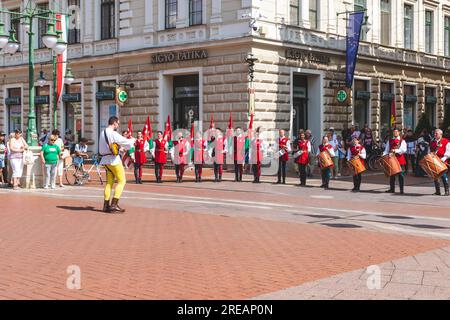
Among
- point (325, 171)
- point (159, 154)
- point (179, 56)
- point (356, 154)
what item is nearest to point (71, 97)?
→ point (179, 56)

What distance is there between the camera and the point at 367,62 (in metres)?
33.4

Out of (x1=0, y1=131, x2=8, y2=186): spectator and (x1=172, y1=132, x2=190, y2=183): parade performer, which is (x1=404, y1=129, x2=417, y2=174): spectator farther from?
(x1=0, y1=131, x2=8, y2=186): spectator

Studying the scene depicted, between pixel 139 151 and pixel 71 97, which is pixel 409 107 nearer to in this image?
pixel 71 97

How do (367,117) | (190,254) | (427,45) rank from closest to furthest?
1. (190,254)
2. (367,117)
3. (427,45)

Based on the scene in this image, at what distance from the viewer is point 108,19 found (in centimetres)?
3391

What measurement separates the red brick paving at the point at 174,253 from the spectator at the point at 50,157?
20.3 ft

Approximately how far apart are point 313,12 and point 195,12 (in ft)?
18.1

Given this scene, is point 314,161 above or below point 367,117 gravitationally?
below

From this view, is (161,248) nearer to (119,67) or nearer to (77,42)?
(119,67)

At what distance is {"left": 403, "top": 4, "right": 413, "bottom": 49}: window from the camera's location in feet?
120

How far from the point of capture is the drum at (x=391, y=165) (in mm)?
18156

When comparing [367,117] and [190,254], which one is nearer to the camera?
[190,254]
